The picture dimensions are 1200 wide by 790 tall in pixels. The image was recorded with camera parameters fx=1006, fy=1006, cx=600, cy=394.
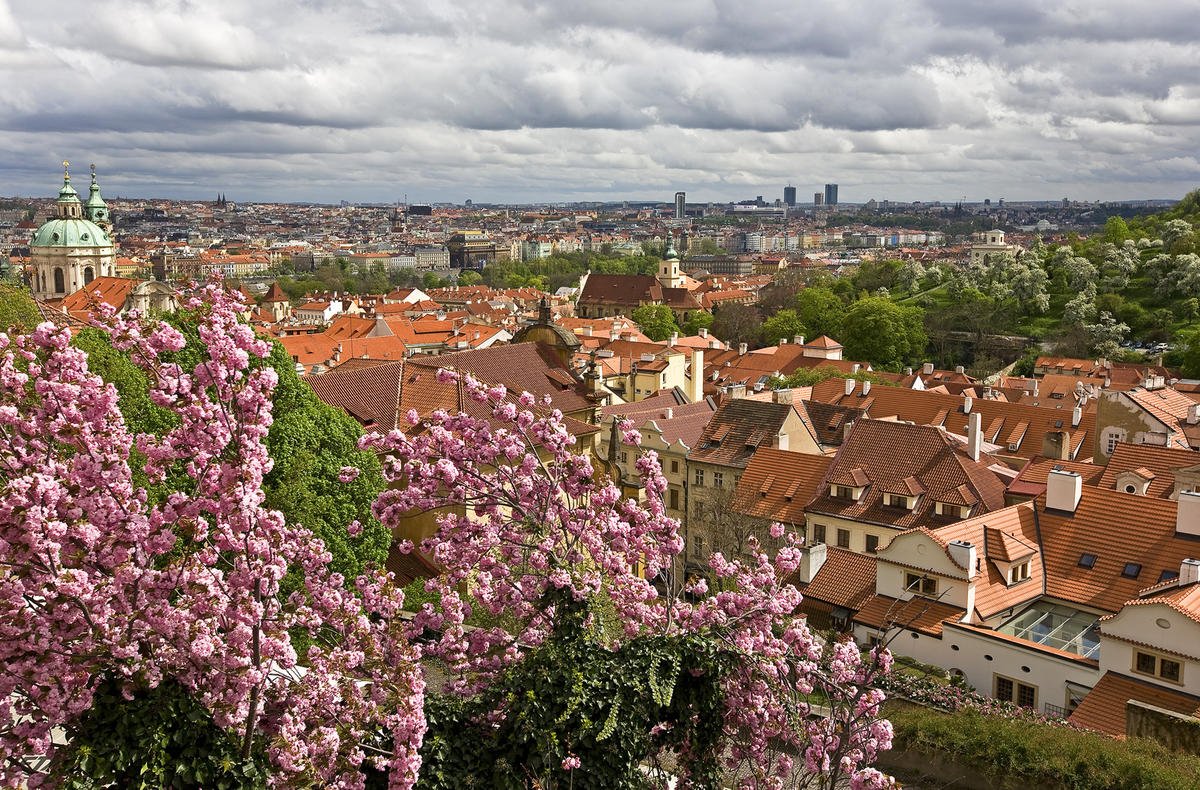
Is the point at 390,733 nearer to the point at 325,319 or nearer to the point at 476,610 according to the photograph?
the point at 476,610

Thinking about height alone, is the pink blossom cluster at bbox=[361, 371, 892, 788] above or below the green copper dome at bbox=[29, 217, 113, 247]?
below

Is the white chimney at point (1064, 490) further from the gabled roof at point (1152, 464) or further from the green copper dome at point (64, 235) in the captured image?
the green copper dome at point (64, 235)

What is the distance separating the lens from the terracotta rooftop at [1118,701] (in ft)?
53.5

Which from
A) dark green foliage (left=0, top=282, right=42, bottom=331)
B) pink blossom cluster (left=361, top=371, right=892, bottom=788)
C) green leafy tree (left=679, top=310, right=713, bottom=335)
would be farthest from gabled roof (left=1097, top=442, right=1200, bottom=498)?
green leafy tree (left=679, top=310, right=713, bottom=335)

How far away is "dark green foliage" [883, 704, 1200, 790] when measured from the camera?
43.1 ft

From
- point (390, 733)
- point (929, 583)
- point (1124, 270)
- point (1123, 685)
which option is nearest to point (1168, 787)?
point (1123, 685)

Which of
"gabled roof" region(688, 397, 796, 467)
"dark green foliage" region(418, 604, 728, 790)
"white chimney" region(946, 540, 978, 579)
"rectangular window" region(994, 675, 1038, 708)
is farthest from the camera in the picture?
"gabled roof" region(688, 397, 796, 467)

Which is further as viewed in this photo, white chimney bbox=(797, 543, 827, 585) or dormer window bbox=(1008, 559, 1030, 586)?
white chimney bbox=(797, 543, 827, 585)

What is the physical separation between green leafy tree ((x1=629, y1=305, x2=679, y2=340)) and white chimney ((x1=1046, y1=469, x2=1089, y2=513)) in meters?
68.4

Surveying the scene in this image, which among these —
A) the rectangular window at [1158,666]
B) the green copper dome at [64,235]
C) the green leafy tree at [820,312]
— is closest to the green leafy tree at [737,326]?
the green leafy tree at [820,312]

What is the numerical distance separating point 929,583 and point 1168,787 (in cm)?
834

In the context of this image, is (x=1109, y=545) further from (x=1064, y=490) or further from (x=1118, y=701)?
(x=1118, y=701)

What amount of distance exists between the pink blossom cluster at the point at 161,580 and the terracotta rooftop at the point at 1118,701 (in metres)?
12.6

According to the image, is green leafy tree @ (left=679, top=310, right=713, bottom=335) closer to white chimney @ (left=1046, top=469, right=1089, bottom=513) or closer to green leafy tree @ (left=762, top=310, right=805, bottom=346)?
green leafy tree @ (left=762, top=310, right=805, bottom=346)
